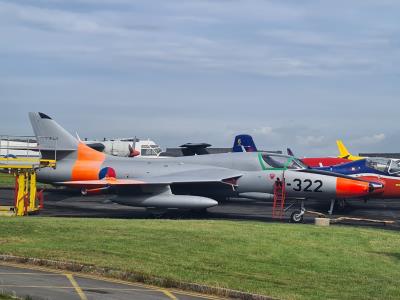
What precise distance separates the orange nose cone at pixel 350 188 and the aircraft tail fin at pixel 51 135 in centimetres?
1146

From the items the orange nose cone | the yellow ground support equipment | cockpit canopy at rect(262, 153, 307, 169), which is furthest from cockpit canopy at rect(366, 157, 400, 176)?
the yellow ground support equipment

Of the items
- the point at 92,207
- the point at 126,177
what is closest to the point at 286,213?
the point at 126,177

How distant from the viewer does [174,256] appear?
1423 cm

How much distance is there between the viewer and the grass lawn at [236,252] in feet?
39.8

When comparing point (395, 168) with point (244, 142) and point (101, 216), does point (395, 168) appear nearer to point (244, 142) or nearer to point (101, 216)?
point (101, 216)

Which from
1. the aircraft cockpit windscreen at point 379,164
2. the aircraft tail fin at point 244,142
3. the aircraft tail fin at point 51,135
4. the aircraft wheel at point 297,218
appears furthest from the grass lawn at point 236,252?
the aircraft tail fin at point 244,142

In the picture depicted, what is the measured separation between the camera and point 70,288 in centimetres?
1118

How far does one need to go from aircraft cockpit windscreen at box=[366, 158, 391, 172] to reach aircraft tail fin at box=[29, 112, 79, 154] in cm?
1298

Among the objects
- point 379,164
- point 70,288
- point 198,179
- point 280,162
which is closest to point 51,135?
point 198,179

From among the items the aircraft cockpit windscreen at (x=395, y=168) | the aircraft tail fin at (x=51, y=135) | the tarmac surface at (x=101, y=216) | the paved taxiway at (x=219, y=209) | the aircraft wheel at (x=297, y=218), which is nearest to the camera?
the tarmac surface at (x=101, y=216)

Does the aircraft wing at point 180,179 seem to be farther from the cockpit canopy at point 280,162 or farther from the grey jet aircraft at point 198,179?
the cockpit canopy at point 280,162

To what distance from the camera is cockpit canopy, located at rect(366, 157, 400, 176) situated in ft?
93.1

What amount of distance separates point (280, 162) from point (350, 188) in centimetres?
282

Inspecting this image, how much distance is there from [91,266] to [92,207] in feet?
52.6
